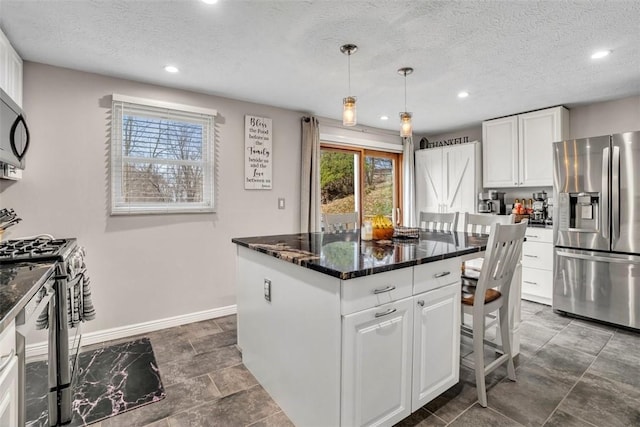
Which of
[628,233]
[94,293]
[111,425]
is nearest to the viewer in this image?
[111,425]

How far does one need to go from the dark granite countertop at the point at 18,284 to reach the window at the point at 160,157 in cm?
151

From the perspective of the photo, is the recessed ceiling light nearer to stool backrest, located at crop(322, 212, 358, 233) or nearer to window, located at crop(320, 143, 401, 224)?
stool backrest, located at crop(322, 212, 358, 233)

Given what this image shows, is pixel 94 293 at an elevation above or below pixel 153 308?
above

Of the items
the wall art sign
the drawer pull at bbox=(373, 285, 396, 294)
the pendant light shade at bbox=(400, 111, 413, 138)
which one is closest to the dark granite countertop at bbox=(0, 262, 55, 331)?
the drawer pull at bbox=(373, 285, 396, 294)

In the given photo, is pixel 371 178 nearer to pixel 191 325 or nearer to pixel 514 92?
pixel 514 92

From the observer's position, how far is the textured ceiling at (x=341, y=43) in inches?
73.7

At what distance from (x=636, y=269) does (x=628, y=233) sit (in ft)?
1.11

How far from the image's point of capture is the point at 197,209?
3.24 m

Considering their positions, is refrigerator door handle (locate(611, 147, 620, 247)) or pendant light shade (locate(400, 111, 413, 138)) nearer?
pendant light shade (locate(400, 111, 413, 138))

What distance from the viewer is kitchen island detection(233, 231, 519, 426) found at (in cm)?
137

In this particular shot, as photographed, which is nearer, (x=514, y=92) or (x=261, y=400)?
(x=261, y=400)

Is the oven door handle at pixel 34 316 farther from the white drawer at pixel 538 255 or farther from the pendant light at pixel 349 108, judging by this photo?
the white drawer at pixel 538 255

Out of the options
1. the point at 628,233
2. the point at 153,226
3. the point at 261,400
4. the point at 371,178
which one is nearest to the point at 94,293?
the point at 153,226

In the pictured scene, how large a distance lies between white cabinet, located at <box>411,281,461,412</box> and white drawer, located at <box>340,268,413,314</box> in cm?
14
